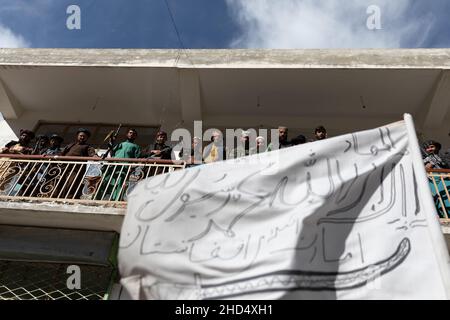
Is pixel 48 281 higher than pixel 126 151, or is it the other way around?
pixel 126 151

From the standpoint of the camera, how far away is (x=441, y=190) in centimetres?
646

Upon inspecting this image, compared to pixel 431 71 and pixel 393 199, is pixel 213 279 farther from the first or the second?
pixel 431 71

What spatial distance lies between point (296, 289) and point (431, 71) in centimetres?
633

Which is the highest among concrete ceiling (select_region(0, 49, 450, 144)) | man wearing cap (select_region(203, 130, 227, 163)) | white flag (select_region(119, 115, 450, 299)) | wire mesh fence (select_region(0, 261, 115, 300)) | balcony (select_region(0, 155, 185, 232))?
concrete ceiling (select_region(0, 49, 450, 144))

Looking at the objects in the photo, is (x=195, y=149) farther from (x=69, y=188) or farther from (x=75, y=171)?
(x=69, y=188)

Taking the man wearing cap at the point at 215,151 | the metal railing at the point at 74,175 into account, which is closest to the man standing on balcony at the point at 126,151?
the metal railing at the point at 74,175

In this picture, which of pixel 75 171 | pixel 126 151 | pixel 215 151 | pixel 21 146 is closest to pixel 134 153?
pixel 126 151

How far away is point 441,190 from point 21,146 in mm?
6551

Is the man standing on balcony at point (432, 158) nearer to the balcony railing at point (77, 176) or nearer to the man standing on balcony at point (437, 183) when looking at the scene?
the man standing on balcony at point (437, 183)

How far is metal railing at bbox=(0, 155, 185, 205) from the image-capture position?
6684 mm

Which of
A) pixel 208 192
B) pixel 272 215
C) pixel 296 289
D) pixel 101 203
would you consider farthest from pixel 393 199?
pixel 101 203

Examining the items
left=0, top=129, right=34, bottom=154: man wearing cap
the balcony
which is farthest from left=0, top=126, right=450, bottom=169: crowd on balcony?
the balcony

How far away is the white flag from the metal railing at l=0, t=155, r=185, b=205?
2995mm

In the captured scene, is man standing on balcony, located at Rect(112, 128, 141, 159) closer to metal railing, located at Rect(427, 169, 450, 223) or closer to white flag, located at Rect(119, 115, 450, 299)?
white flag, located at Rect(119, 115, 450, 299)
